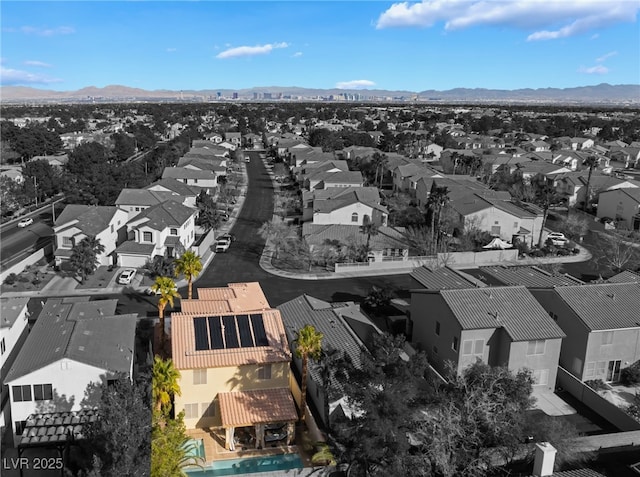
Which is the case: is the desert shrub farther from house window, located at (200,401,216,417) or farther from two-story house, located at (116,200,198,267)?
two-story house, located at (116,200,198,267)

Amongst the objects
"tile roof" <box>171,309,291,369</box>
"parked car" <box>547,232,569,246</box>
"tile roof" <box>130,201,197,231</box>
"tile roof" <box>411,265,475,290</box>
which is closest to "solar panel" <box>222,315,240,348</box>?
"tile roof" <box>171,309,291,369</box>

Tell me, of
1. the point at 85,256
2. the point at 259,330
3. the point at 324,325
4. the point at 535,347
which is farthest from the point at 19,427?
the point at 535,347

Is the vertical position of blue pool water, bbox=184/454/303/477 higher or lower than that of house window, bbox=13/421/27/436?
lower

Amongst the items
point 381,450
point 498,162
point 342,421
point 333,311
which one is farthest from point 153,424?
point 498,162

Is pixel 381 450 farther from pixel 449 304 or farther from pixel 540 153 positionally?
pixel 540 153

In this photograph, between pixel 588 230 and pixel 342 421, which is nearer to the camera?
pixel 342 421

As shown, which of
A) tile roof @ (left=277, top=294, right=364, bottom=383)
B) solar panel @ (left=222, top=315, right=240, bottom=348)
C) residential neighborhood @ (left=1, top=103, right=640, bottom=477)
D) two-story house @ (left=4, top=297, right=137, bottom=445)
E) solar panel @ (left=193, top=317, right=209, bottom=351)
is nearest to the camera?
residential neighborhood @ (left=1, top=103, right=640, bottom=477)

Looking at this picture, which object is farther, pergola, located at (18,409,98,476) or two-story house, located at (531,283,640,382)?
two-story house, located at (531,283,640,382)

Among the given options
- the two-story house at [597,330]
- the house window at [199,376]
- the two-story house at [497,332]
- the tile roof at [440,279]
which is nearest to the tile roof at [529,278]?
the two-story house at [597,330]
